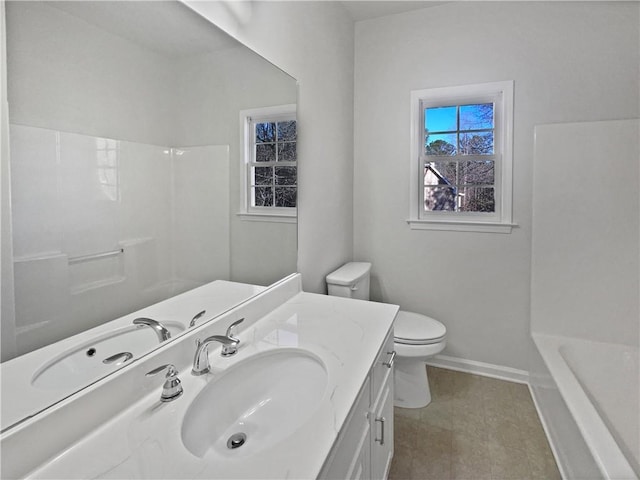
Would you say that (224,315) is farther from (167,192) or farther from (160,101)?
(160,101)

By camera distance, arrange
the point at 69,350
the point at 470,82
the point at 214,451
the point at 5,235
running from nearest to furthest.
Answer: the point at 5,235 < the point at 69,350 < the point at 214,451 < the point at 470,82

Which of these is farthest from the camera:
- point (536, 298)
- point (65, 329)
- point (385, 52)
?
point (385, 52)

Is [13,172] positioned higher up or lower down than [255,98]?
lower down

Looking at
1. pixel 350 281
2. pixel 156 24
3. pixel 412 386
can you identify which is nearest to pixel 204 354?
pixel 156 24

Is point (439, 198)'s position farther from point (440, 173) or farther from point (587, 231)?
point (587, 231)

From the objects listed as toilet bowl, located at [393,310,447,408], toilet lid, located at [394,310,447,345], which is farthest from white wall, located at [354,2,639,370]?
toilet bowl, located at [393,310,447,408]

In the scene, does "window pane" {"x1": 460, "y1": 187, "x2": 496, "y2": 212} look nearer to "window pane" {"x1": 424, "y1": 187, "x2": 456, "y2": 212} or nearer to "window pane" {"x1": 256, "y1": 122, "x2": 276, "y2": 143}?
"window pane" {"x1": 424, "y1": 187, "x2": 456, "y2": 212}

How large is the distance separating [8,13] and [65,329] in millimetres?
642

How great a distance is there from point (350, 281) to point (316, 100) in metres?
1.14

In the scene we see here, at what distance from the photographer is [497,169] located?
2449 millimetres

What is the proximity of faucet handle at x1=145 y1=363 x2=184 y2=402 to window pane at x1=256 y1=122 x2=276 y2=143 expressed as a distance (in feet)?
3.26

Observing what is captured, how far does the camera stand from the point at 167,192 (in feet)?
3.36

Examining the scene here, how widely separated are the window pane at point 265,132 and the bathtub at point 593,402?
5.91 feet

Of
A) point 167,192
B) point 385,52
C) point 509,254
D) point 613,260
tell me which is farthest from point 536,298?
point 167,192
